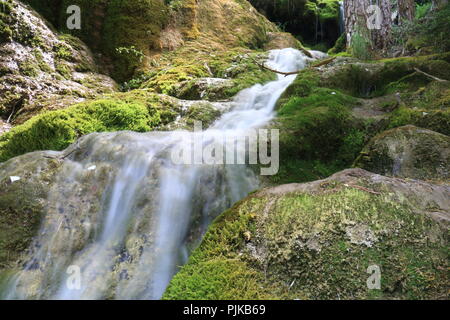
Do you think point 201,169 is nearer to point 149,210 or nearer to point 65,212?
point 149,210

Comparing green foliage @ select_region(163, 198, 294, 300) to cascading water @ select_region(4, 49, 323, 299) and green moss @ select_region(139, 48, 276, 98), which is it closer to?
cascading water @ select_region(4, 49, 323, 299)

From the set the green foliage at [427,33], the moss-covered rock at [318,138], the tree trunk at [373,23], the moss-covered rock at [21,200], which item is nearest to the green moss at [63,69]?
the moss-covered rock at [21,200]

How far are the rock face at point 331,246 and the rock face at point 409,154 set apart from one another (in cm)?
80

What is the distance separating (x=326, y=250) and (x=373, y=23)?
811 centimetres

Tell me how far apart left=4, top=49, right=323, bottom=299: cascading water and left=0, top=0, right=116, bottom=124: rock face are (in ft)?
9.43

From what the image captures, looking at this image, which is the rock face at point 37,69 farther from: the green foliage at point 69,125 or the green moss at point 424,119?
the green moss at point 424,119

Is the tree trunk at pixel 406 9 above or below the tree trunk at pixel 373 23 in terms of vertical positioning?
above

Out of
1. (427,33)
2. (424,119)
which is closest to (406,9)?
(427,33)

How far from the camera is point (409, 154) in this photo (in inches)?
137

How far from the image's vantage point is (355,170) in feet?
9.45

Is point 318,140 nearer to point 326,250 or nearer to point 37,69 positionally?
point 326,250

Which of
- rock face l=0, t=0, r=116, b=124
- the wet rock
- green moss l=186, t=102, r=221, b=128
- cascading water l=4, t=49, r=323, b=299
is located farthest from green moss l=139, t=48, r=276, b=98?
cascading water l=4, t=49, r=323, b=299

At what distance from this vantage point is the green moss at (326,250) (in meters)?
1.97
